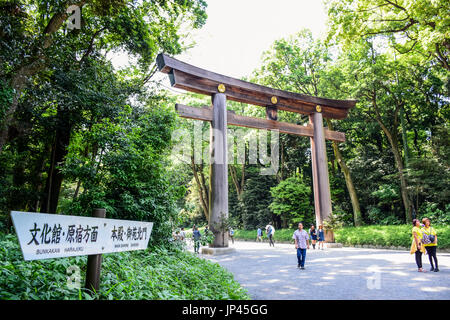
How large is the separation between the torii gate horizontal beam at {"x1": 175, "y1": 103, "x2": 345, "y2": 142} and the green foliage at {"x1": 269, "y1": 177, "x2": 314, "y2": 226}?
6521 mm

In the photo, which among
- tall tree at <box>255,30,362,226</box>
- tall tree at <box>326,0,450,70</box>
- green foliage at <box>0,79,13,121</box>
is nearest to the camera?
green foliage at <box>0,79,13,121</box>

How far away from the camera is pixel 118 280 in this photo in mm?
3740

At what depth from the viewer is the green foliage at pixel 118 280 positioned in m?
2.85

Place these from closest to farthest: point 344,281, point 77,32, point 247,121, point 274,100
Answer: point 344,281
point 77,32
point 247,121
point 274,100

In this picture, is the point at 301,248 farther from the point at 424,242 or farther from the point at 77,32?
the point at 77,32

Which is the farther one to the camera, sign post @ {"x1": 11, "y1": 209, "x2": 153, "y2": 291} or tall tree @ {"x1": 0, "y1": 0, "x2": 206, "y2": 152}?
tall tree @ {"x1": 0, "y1": 0, "x2": 206, "y2": 152}

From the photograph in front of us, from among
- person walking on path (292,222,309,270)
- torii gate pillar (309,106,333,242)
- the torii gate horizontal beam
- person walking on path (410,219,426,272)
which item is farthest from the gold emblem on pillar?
person walking on path (410,219,426,272)

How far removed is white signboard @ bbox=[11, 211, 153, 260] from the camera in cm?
194

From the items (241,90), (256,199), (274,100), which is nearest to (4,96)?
(241,90)

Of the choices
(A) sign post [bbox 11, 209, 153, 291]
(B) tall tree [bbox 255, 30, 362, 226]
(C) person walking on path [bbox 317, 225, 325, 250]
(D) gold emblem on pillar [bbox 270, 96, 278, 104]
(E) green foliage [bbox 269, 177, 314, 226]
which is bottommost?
(C) person walking on path [bbox 317, 225, 325, 250]

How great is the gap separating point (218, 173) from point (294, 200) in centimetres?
1228

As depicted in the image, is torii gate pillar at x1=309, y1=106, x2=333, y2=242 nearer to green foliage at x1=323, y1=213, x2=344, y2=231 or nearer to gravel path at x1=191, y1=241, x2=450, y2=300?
green foliage at x1=323, y1=213, x2=344, y2=231

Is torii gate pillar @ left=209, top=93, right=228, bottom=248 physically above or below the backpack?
above
